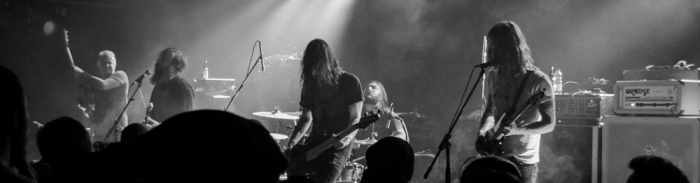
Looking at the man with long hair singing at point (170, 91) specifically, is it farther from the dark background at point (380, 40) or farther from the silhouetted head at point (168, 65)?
the dark background at point (380, 40)

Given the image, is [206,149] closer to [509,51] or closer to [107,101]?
[509,51]

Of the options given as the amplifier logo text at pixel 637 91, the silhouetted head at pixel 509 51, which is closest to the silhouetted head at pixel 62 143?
the silhouetted head at pixel 509 51

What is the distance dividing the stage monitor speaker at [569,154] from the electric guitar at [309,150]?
2740mm

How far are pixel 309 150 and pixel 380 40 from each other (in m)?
5.61

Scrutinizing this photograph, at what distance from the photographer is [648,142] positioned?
5883 millimetres

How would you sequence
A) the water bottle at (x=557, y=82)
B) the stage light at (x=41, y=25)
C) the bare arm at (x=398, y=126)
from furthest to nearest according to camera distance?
the stage light at (x=41, y=25) → the bare arm at (x=398, y=126) → the water bottle at (x=557, y=82)

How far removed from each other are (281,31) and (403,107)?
3.22 metres

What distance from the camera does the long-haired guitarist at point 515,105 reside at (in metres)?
3.99

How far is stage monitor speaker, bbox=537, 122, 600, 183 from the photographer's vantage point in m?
6.43

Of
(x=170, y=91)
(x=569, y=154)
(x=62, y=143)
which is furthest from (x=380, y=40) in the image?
(x=62, y=143)

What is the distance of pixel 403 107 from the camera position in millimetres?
9953

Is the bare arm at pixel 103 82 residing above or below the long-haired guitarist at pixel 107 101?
above

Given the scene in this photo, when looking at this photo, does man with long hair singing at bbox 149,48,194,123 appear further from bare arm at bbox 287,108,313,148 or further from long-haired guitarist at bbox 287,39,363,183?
long-haired guitarist at bbox 287,39,363,183

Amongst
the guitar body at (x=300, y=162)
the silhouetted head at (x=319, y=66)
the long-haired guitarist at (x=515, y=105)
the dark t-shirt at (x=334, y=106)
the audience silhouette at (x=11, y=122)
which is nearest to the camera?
the audience silhouette at (x=11, y=122)
